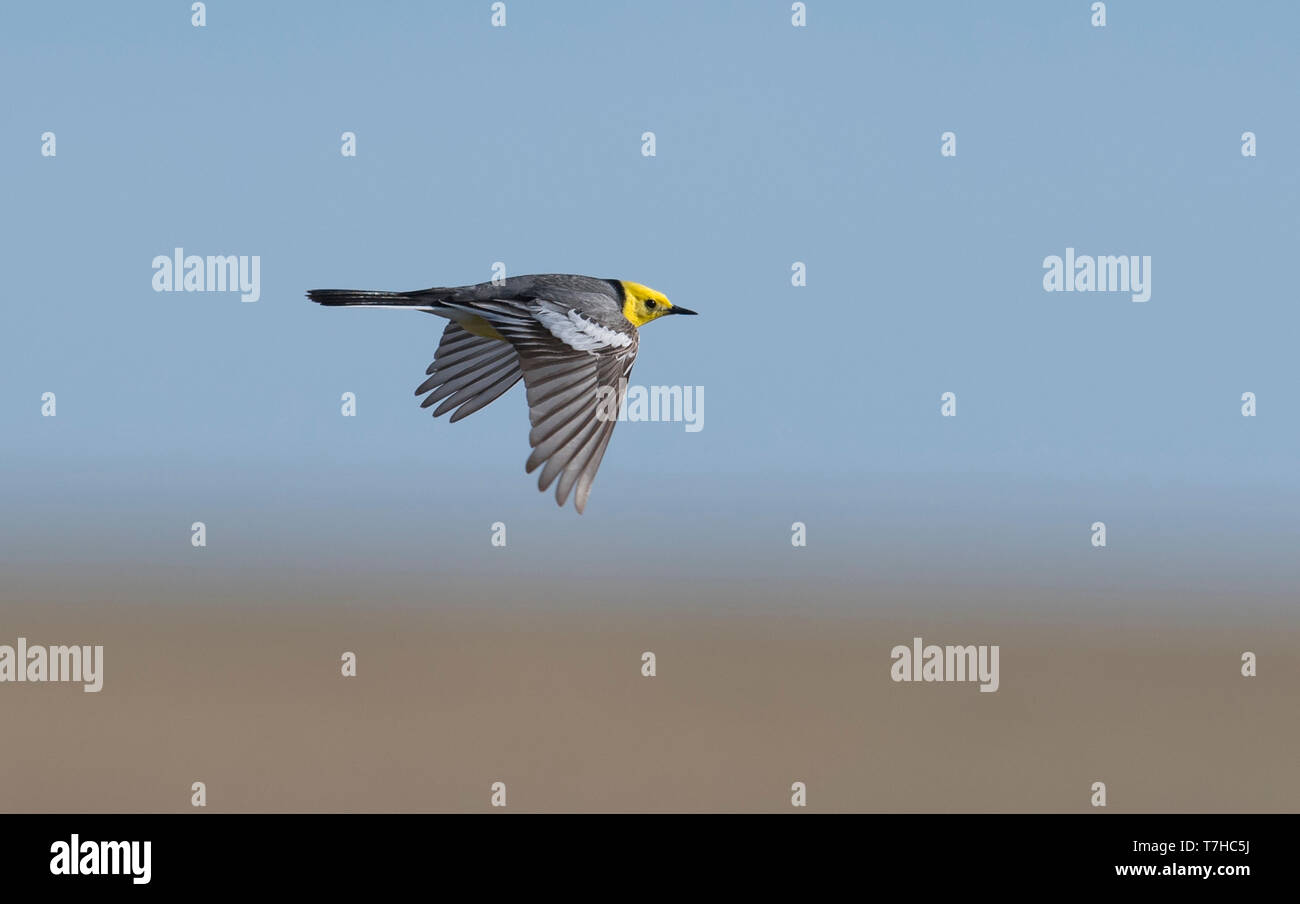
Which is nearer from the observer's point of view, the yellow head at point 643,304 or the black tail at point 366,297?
the black tail at point 366,297

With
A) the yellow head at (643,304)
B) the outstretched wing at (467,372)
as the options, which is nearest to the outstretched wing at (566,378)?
the outstretched wing at (467,372)

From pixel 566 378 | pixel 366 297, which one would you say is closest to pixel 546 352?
pixel 566 378

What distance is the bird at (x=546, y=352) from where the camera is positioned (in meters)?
6.52

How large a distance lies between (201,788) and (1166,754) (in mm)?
14047

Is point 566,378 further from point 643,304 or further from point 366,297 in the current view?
point 643,304

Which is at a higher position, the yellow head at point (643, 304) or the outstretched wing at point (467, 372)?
the yellow head at point (643, 304)

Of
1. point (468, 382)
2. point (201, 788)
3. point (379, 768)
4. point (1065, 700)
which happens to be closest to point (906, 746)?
point (1065, 700)

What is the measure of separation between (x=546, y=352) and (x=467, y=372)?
1.17 m

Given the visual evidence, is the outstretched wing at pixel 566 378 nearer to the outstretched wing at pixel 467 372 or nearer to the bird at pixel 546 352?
the bird at pixel 546 352

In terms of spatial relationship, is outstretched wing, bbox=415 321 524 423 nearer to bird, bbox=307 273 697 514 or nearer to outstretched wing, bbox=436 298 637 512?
bird, bbox=307 273 697 514

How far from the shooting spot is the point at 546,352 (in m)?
6.95

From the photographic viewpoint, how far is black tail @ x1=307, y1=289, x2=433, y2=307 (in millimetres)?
7156

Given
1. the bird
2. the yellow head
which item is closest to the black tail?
the bird

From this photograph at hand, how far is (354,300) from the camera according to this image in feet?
23.6
